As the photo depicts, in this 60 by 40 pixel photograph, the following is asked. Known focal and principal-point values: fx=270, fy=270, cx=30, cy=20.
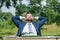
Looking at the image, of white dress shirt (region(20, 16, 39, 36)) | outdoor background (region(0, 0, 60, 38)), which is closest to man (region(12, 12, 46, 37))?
white dress shirt (region(20, 16, 39, 36))

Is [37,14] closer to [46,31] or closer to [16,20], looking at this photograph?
[46,31]

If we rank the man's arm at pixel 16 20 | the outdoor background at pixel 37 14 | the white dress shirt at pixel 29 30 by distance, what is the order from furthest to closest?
the outdoor background at pixel 37 14 → the man's arm at pixel 16 20 → the white dress shirt at pixel 29 30

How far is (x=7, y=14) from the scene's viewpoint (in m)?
13.4

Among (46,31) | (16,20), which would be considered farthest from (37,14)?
(16,20)

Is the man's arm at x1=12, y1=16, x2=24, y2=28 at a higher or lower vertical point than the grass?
higher

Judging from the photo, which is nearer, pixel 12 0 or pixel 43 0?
pixel 43 0

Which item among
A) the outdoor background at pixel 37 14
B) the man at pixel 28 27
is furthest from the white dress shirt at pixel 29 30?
the outdoor background at pixel 37 14

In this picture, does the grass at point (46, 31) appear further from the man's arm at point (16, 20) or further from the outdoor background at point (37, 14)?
the man's arm at point (16, 20)

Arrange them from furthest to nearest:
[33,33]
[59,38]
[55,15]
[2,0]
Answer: [2,0] → [55,15] → [33,33] → [59,38]

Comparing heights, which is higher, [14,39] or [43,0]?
[43,0]

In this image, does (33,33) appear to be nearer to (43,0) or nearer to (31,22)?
(31,22)

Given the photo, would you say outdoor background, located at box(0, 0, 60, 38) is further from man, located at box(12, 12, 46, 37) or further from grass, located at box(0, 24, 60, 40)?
man, located at box(12, 12, 46, 37)

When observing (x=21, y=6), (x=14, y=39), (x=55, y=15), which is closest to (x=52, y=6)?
(x=55, y=15)

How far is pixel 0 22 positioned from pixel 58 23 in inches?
112
